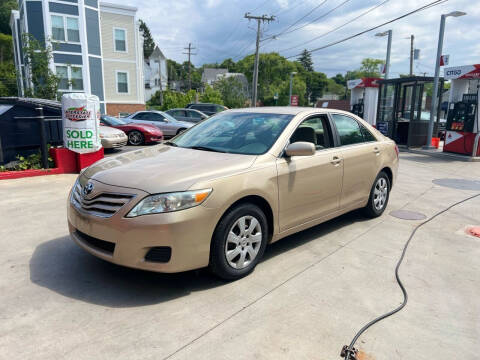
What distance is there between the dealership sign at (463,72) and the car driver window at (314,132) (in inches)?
403

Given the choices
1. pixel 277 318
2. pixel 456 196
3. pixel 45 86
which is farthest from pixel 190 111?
pixel 277 318

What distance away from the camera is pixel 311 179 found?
4195 millimetres

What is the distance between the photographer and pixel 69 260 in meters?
3.98

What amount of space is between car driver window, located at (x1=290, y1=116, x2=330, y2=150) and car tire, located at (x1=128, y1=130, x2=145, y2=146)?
10.7 m

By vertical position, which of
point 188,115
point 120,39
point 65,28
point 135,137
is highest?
point 120,39

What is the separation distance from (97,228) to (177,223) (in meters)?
0.73

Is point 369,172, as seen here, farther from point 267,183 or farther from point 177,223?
point 177,223

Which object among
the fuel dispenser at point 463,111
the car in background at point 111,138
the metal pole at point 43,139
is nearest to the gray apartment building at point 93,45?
the car in background at point 111,138

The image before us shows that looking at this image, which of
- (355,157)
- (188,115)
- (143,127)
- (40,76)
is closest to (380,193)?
(355,157)

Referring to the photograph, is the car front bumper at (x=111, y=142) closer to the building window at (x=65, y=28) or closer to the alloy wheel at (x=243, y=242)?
the alloy wheel at (x=243, y=242)

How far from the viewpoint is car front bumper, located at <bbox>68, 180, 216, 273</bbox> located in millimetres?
3031

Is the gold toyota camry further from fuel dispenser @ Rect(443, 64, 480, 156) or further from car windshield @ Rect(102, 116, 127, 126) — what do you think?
car windshield @ Rect(102, 116, 127, 126)

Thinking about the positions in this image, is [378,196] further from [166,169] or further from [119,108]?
[119,108]

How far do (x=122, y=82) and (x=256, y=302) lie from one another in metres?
29.8
